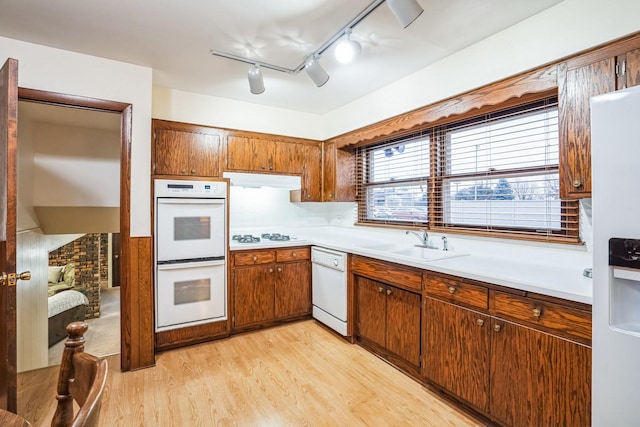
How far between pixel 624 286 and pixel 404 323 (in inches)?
53.4

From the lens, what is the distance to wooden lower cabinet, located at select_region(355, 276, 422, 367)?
223 centimetres

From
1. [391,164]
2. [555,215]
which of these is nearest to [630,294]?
[555,215]

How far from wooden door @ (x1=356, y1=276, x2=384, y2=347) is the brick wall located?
4425mm

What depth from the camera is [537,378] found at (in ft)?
4.96

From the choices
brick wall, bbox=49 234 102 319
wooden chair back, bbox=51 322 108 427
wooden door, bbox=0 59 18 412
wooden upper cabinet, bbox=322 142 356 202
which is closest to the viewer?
wooden chair back, bbox=51 322 108 427

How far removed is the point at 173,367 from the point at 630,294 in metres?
2.89

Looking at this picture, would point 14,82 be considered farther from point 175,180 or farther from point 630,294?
point 630,294

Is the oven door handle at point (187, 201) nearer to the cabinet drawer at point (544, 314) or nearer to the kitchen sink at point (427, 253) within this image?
the kitchen sink at point (427, 253)

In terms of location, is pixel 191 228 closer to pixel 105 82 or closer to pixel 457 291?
pixel 105 82

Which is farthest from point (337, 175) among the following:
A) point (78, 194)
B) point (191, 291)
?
point (78, 194)

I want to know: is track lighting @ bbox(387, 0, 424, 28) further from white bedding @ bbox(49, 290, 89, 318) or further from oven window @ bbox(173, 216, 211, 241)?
white bedding @ bbox(49, 290, 89, 318)

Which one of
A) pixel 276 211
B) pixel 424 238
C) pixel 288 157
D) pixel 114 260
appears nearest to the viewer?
pixel 424 238

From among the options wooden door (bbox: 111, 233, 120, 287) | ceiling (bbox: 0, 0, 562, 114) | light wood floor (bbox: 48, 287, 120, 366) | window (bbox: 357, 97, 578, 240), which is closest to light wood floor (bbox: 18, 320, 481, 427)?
light wood floor (bbox: 48, 287, 120, 366)

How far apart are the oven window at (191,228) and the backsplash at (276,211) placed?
62 centimetres
